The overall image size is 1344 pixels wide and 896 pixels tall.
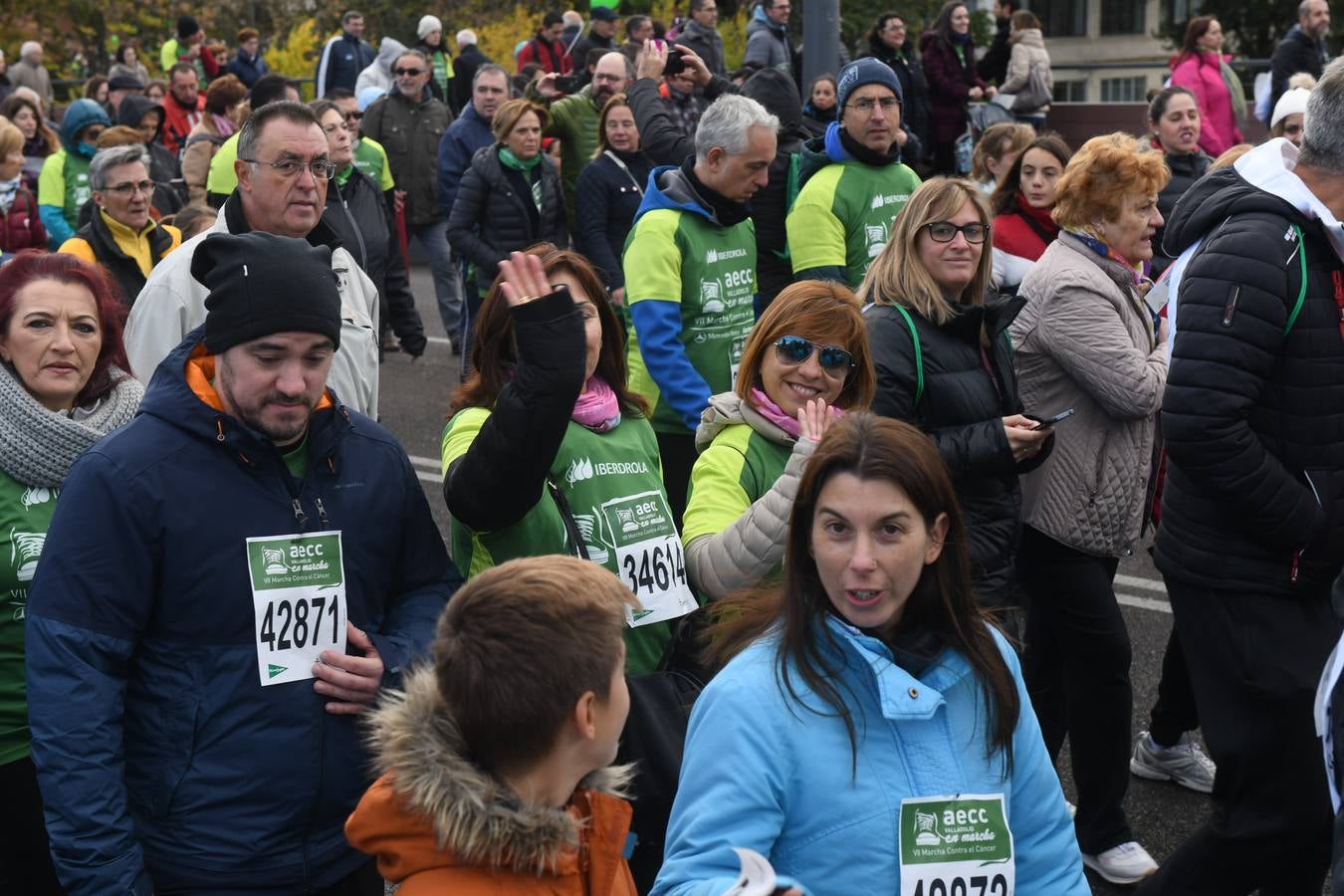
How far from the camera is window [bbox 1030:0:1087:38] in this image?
41.7 meters

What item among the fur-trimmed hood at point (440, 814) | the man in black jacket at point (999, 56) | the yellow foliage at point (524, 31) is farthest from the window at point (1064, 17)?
the fur-trimmed hood at point (440, 814)

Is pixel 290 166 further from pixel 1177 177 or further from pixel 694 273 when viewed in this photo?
pixel 1177 177

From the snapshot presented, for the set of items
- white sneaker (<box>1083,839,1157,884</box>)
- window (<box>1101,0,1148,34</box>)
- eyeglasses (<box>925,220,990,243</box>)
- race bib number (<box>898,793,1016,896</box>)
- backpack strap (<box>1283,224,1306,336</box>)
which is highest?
window (<box>1101,0,1148,34</box>)

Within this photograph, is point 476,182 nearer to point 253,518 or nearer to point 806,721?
point 253,518

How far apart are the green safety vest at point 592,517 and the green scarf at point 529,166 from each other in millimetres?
6260

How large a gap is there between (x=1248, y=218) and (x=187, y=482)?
8.03 feet

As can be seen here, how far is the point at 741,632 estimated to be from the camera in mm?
2896

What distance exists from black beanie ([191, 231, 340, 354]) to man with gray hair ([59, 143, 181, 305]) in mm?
3998

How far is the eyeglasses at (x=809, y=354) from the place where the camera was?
3.89 meters

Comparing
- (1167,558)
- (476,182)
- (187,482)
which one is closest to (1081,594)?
(1167,558)

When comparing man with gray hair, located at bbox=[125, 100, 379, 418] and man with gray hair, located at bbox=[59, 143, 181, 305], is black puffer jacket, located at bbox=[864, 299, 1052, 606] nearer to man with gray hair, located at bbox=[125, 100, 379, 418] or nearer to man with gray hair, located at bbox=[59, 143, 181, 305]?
man with gray hair, located at bbox=[125, 100, 379, 418]

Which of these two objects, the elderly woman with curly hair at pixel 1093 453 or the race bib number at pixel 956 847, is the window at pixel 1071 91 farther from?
the race bib number at pixel 956 847

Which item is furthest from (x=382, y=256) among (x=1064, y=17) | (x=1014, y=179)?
(x=1064, y=17)

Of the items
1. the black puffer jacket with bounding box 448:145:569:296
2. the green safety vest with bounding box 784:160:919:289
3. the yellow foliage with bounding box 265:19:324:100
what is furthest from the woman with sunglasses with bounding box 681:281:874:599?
the yellow foliage with bounding box 265:19:324:100
